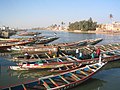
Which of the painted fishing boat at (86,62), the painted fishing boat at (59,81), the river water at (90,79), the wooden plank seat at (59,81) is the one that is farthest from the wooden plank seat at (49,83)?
the painted fishing boat at (86,62)

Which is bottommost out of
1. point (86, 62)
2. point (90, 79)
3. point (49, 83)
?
point (90, 79)

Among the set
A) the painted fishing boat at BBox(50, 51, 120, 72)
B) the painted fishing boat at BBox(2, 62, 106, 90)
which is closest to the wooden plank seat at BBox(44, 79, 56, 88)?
the painted fishing boat at BBox(2, 62, 106, 90)

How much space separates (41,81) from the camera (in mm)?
13758

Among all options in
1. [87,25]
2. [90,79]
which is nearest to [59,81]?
[90,79]

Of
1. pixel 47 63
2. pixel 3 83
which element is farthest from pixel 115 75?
pixel 3 83

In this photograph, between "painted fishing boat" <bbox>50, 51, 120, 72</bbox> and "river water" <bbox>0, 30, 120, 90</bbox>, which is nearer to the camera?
"river water" <bbox>0, 30, 120, 90</bbox>

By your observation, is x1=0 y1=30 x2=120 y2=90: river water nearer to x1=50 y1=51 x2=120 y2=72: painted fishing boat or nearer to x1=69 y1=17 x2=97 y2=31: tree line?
x1=50 y1=51 x2=120 y2=72: painted fishing boat

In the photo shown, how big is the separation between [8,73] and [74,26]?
129 m

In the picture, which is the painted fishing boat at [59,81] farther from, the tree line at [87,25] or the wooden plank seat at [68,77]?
the tree line at [87,25]

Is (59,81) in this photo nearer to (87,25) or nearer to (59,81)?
(59,81)

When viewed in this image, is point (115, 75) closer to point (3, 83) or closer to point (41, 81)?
point (41, 81)

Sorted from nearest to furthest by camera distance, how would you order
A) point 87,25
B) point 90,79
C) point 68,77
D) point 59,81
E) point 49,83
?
point 49,83 → point 59,81 → point 68,77 → point 90,79 → point 87,25

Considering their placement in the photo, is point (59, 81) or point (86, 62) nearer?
point (59, 81)

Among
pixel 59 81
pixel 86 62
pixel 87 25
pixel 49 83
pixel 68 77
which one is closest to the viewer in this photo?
pixel 49 83
